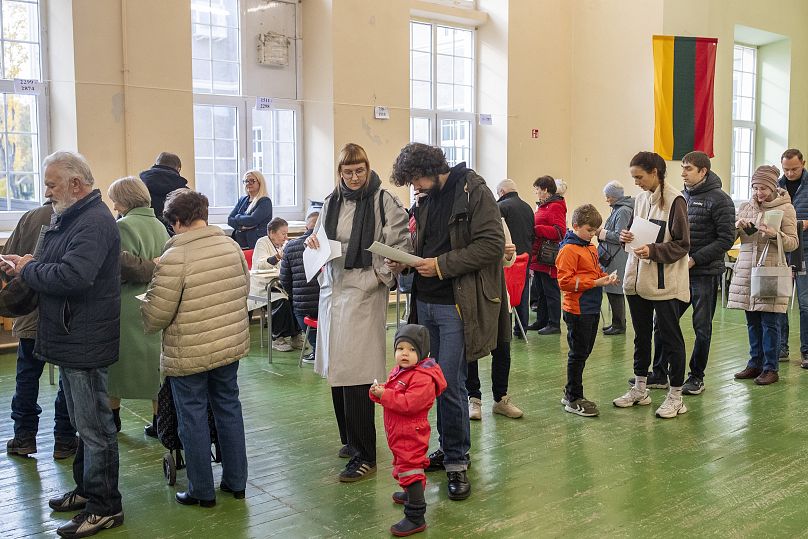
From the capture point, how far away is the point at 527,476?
3.95m

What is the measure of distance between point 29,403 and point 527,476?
8.62ft

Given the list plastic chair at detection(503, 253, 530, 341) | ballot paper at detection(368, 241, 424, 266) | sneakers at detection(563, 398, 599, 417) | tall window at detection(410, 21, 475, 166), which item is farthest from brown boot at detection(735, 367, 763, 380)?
tall window at detection(410, 21, 475, 166)

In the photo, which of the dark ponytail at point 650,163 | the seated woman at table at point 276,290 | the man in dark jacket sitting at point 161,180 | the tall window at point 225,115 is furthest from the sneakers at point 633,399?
the tall window at point 225,115

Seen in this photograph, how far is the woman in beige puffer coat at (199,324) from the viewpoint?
11.0 ft

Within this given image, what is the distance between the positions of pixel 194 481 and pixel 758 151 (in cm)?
1178

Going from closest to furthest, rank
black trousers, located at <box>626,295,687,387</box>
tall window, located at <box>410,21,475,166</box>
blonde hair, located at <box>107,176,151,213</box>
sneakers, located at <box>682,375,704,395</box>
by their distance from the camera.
→ blonde hair, located at <box>107,176,151,213</box>, black trousers, located at <box>626,295,687,387</box>, sneakers, located at <box>682,375,704,395</box>, tall window, located at <box>410,21,475,166</box>

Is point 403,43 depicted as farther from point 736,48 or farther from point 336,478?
point 336,478

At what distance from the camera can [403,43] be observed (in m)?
9.52

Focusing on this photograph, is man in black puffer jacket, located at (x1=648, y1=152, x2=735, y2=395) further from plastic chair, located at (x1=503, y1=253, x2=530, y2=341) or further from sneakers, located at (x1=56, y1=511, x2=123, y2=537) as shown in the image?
sneakers, located at (x1=56, y1=511, x2=123, y2=537)

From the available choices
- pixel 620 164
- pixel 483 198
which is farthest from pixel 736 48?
pixel 483 198

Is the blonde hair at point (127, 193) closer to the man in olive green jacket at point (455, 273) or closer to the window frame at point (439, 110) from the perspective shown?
the man in olive green jacket at point (455, 273)

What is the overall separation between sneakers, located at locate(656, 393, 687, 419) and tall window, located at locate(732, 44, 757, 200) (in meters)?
8.68

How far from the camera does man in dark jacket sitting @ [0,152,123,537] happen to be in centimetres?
311

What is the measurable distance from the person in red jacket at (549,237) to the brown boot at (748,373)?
2.14 metres
